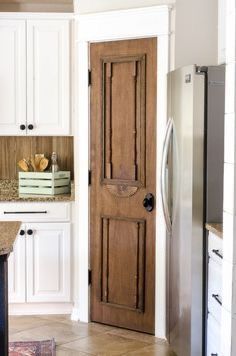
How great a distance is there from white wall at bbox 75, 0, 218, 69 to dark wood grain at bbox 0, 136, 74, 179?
1.44 m

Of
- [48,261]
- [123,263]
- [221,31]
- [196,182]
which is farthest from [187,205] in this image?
[48,261]

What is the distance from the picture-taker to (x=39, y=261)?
4.45 m

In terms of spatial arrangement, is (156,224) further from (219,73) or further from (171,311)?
(219,73)

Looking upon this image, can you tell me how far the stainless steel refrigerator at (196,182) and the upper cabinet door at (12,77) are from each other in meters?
1.55

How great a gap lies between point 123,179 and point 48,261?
875mm

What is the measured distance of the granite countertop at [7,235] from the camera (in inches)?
102

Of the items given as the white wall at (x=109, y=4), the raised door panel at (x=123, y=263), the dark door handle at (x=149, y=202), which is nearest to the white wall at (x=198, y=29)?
the white wall at (x=109, y=4)

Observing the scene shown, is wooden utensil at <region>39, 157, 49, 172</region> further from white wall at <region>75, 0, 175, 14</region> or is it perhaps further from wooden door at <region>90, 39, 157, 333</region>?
white wall at <region>75, 0, 175, 14</region>

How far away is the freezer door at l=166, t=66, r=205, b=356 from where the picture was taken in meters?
3.23

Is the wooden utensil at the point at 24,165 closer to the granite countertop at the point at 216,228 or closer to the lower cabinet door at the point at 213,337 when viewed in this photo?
the granite countertop at the point at 216,228

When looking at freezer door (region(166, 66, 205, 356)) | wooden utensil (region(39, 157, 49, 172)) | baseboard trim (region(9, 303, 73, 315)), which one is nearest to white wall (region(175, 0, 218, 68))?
freezer door (region(166, 66, 205, 356))

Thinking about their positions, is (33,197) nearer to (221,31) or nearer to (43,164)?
(43,164)

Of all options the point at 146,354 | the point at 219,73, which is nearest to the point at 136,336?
the point at 146,354

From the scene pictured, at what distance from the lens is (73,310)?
14.5 ft
